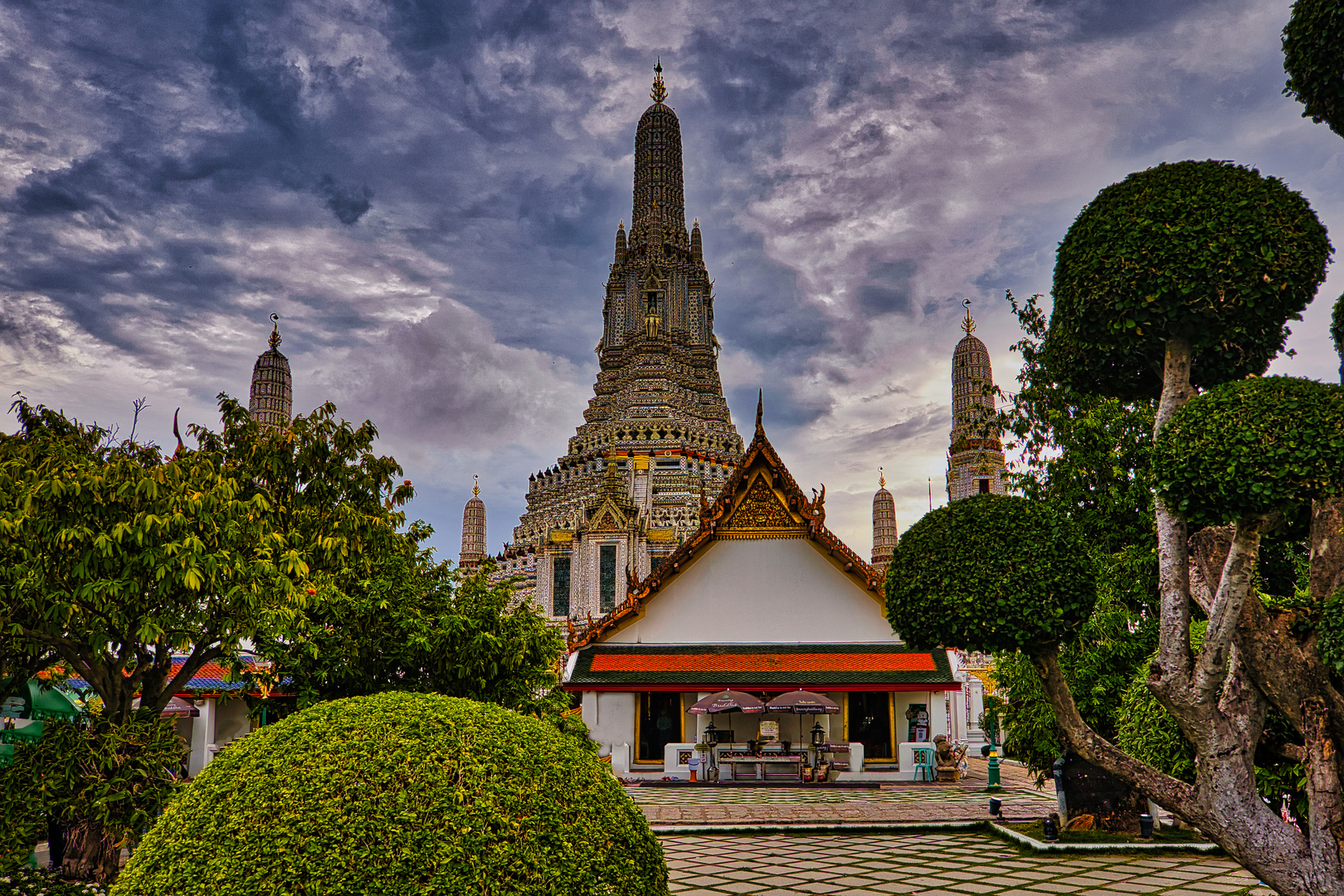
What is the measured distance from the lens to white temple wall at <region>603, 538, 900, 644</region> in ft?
65.4

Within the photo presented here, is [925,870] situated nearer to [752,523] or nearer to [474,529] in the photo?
[752,523]

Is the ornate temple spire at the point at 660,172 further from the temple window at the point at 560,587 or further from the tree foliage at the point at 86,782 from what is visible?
the tree foliage at the point at 86,782

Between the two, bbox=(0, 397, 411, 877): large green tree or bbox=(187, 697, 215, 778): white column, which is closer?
bbox=(0, 397, 411, 877): large green tree

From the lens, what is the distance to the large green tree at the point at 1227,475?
17.3 feet

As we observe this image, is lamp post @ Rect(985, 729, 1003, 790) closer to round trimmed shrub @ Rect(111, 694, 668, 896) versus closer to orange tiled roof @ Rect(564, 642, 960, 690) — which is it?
orange tiled roof @ Rect(564, 642, 960, 690)

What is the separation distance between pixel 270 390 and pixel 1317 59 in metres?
31.7

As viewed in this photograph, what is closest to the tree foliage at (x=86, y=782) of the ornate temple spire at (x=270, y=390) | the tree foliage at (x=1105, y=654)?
the tree foliage at (x=1105, y=654)

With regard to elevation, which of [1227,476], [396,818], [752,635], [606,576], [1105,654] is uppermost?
[606,576]

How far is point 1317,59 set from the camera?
19.0 feet

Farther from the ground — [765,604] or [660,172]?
[660,172]

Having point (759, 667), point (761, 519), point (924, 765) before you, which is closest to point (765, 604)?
point (759, 667)

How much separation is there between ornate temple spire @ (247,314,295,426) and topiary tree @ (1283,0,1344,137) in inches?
1204

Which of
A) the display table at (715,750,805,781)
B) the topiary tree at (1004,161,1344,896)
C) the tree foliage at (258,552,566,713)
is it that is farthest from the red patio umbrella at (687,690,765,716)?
the topiary tree at (1004,161,1344,896)

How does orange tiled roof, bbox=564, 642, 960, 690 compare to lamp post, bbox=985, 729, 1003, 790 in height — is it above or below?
above
